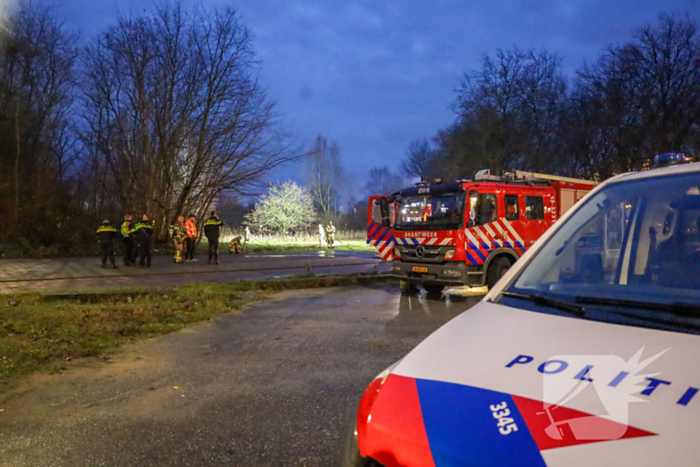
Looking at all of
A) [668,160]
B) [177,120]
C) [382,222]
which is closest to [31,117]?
[177,120]

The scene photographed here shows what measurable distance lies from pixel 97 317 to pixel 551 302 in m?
7.73

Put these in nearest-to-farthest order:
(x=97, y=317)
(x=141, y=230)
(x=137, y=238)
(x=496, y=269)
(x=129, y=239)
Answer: (x=97, y=317) < (x=496, y=269) < (x=141, y=230) < (x=137, y=238) < (x=129, y=239)

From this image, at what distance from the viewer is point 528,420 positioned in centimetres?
140

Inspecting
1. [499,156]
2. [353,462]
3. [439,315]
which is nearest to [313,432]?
[353,462]

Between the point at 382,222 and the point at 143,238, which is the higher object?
the point at 382,222

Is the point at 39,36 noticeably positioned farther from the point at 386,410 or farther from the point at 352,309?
the point at 386,410

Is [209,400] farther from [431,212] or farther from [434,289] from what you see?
[434,289]

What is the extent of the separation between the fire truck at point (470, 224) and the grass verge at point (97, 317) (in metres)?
3.11

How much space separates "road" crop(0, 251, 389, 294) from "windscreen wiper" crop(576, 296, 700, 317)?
454 inches

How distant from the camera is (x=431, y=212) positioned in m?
11.0

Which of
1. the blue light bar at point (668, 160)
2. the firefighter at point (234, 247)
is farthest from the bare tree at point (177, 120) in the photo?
the blue light bar at point (668, 160)

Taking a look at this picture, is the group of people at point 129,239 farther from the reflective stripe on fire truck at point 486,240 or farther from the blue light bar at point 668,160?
the blue light bar at point 668,160

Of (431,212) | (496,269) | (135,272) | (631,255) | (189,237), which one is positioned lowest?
(135,272)

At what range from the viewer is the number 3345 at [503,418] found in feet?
4.58
